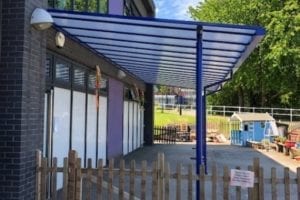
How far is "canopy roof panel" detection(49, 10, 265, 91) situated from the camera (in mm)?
8242

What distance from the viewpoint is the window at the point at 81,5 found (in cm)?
1089

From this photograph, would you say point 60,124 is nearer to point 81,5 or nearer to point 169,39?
point 169,39

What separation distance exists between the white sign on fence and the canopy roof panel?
87.5 inches

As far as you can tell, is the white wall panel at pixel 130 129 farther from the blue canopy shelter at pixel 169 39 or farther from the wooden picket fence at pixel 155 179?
the wooden picket fence at pixel 155 179

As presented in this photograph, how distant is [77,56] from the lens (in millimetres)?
12219

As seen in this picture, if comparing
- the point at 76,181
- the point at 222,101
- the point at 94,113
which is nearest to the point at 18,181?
the point at 76,181

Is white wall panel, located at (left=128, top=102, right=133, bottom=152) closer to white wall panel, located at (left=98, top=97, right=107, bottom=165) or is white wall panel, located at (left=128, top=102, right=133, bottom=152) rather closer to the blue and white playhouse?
white wall panel, located at (left=98, top=97, right=107, bottom=165)

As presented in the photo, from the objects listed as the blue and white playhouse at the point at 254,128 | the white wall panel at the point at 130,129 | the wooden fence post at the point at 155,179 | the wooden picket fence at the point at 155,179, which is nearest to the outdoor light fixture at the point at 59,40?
the wooden picket fence at the point at 155,179

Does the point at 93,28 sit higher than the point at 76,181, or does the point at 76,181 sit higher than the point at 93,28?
the point at 93,28

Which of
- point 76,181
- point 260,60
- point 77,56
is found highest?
point 260,60

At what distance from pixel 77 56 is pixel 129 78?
30.7 feet

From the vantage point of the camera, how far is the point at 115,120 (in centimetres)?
1841

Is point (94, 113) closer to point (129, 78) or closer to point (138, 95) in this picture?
point (129, 78)

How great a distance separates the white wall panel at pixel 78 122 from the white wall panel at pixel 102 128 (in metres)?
2.23
